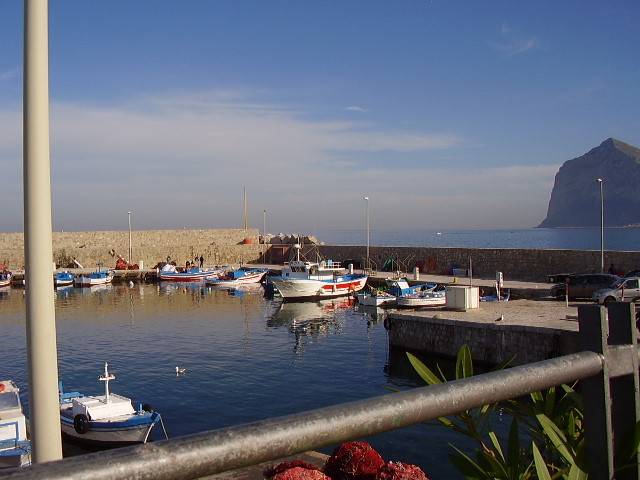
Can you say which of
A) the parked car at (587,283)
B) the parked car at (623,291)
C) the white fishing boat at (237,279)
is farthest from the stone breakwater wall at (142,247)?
the parked car at (623,291)

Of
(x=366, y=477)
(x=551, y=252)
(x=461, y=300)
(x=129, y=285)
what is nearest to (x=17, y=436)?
(x=366, y=477)

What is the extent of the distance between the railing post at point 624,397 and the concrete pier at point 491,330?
616 inches

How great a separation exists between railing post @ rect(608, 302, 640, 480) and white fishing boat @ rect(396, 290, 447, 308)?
94.1 ft

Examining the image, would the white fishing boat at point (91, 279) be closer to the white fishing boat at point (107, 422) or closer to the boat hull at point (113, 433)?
the white fishing boat at point (107, 422)

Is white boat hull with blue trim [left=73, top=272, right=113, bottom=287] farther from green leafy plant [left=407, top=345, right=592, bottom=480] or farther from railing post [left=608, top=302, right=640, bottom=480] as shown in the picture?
railing post [left=608, top=302, right=640, bottom=480]

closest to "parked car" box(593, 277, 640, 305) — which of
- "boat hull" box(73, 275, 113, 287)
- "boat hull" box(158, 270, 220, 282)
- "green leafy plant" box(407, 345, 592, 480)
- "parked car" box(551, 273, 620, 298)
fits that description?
"parked car" box(551, 273, 620, 298)

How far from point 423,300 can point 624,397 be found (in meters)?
28.8

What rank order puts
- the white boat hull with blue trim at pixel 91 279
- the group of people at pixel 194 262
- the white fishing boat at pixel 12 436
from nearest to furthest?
the white fishing boat at pixel 12 436, the white boat hull with blue trim at pixel 91 279, the group of people at pixel 194 262

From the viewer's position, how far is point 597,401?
6.24ft

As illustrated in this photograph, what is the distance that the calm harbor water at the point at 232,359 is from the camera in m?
16.2

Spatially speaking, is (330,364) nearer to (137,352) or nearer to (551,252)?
(137,352)

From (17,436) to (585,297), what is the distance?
2230cm

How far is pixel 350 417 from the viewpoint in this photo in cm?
139

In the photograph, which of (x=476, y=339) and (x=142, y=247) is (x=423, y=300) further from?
(x=142, y=247)
